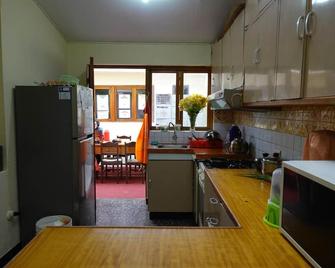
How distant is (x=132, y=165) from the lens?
18.7 feet

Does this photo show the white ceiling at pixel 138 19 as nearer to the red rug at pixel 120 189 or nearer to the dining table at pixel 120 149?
the dining table at pixel 120 149

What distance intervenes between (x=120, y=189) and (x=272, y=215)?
369 cm

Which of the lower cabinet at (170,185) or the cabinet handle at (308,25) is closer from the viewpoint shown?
the cabinet handle at (308,25)

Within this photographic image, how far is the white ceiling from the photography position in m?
2.93

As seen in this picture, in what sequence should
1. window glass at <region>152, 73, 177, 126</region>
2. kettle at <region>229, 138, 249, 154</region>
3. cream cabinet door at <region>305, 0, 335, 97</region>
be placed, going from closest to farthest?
cream cabinet door at <region>305, 0, 335, 97</region>, kettle at <region>229, 138, 249, 154</region>, window glass at <region>152, 73, 177, 126</region>

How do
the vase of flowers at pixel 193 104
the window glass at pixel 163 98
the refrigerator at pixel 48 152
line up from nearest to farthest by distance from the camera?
the refrigerator at pixel 48 152
the vase of flowers at pixel 193 104
the window glass at pixel 163 98

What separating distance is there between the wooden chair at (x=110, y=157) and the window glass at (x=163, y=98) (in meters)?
1.24

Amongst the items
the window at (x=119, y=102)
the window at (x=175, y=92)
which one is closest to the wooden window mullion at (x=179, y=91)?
the window at (x=175, y=92)

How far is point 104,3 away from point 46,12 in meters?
0.71

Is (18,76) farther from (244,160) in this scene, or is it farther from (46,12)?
(244,160)

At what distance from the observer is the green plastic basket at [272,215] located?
3.93 ft

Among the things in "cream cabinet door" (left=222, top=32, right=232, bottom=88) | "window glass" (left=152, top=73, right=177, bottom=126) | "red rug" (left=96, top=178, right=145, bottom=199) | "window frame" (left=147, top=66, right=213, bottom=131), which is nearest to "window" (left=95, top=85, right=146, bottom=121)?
"red rug" (left=96, top=178, right=145, bottom=199)

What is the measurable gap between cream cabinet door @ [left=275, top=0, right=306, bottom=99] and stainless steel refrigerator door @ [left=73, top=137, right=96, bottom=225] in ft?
6.03

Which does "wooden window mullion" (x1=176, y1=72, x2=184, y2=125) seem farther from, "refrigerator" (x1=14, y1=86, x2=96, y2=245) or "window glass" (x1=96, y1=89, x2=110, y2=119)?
"window glass" (x1=96, y1=89, x2=110, y2=119)
